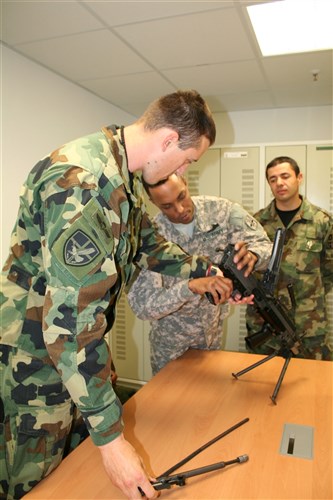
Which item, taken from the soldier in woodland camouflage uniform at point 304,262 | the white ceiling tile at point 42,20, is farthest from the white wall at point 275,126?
the white ceiling tile at point 42,20

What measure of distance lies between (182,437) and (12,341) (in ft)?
1.95

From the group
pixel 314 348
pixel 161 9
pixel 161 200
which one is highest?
pixel 161 9

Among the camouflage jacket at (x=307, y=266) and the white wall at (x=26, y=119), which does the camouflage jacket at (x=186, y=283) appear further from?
the white wall at (x=26, y=119)

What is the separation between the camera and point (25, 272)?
1048mm

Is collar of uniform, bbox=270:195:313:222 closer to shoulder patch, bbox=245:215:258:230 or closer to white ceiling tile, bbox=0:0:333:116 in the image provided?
shoulder patch, bbox=245:215:258:230

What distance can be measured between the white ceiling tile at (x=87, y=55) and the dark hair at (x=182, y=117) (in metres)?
1.18

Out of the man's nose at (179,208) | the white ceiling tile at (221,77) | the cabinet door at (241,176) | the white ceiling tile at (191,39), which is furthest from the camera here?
the cabinet door at (241,176)

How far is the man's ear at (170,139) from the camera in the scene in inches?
43.8

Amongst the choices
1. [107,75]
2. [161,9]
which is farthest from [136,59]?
[161,9]

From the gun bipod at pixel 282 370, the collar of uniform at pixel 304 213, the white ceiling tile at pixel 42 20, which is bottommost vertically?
the gun bipod at pixel 282 370

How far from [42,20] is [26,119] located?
0.65 meters

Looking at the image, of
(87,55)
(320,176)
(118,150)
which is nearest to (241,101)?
(320,176)

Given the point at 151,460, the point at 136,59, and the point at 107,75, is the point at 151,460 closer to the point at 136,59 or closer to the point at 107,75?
the point at 136,59

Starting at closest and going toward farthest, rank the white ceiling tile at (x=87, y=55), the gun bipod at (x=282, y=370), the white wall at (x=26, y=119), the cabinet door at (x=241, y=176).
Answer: the gun bipod at (x=282, y=370)
the white ceiling tile at (x=87, y=55)
the white wall at (x=26, y=119)
the cabinet door at (x=241, y=176)
